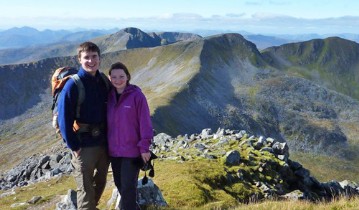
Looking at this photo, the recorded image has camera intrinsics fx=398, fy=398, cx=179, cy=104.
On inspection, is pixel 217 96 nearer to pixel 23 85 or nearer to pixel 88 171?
pixel 23 85

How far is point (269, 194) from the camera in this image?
23234mm

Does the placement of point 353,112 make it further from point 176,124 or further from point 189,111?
point 176,124

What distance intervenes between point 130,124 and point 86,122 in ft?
4.11

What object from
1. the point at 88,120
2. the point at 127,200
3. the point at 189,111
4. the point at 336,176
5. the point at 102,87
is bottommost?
the point at 336,176

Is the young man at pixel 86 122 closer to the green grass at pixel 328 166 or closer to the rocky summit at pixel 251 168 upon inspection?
the rocky summit at pixel 251 168

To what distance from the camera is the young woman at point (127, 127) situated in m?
11.4

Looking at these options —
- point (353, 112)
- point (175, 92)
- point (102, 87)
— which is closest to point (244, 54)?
point (353, 112)

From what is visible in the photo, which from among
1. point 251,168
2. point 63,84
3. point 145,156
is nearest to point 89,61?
point 63,84

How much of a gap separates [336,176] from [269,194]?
77.2 m

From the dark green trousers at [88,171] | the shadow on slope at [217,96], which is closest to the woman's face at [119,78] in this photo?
the dark green trousers at [88,171]

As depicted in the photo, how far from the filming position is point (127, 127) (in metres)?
11.5

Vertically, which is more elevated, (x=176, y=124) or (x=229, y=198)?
(x=229, y=198)

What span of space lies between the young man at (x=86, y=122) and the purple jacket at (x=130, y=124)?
415 millimetres

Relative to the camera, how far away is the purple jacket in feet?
37.4
